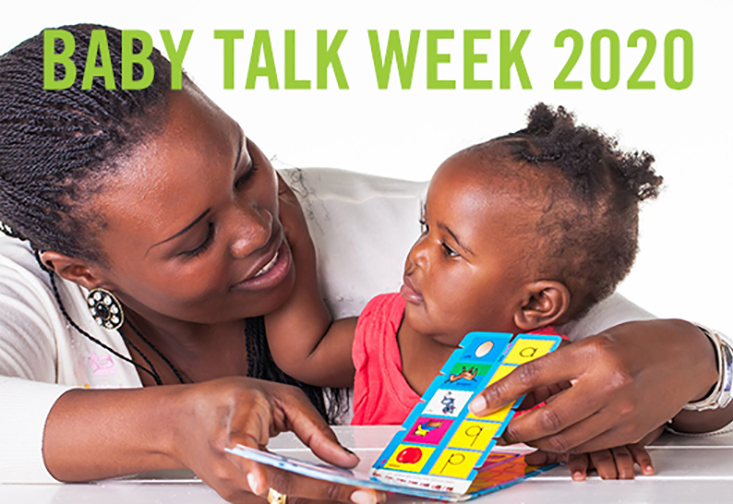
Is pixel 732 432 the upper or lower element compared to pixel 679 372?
lower

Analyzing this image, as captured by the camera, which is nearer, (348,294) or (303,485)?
(303,485)

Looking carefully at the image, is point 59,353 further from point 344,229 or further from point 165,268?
point 344,229

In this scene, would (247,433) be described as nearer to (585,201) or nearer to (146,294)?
(146,294)

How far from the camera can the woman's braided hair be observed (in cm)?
129

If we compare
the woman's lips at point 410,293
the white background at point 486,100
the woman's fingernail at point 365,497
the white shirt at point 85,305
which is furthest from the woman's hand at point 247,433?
the white background at point 486,100

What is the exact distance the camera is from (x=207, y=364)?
169cm

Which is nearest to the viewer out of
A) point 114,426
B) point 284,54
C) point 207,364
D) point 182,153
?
point 114,426

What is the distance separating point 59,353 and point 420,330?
620mm

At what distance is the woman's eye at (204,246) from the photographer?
136 cm

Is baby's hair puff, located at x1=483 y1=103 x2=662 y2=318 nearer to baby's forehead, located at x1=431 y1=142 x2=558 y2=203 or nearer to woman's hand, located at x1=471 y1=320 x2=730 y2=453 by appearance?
baby's forehead, located at x1=431 y1=142 x2=558 y2=203

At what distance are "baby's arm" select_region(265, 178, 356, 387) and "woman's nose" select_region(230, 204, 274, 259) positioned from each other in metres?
0.25

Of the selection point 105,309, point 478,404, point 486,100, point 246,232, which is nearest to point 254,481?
point 478,404

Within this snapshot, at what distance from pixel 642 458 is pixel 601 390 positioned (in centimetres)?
20

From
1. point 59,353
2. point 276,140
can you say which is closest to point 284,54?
point 276,140
